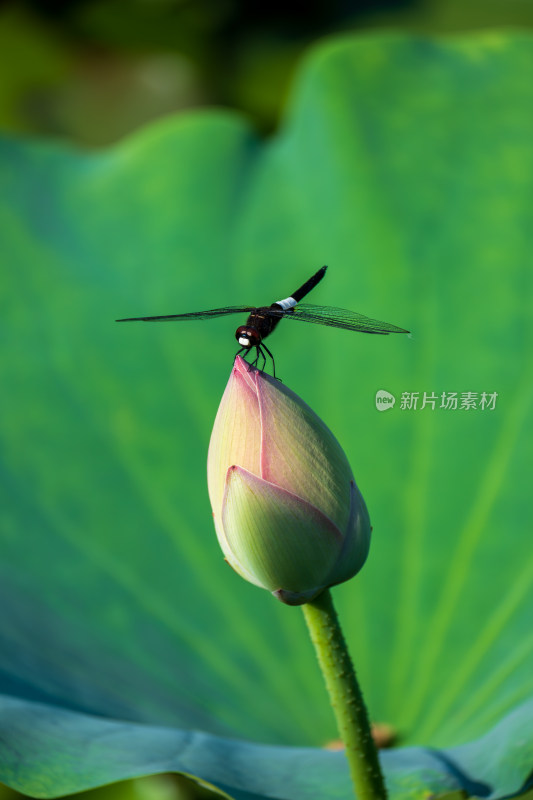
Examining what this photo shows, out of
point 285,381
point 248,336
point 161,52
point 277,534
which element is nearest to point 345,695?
point 277,534

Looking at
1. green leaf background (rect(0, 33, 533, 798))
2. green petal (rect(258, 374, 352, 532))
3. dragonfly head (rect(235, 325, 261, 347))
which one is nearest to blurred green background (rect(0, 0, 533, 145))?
green leaf background (rect(0, 33, 533, 798))

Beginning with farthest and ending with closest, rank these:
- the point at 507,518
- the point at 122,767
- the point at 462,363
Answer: the point at 462,363 < the point at 507,518 < the point at 122,767

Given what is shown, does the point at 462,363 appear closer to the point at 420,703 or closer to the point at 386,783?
the point at 420,703

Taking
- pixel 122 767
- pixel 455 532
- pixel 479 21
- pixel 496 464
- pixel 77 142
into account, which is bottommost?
pixel 122 767

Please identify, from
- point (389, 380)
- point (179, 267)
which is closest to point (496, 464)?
point (389, 380)

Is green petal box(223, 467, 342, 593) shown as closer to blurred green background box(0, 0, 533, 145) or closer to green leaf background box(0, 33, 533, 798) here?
green leaf background box(0, 33, 533, 798)

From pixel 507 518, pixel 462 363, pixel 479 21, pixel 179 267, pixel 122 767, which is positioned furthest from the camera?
pixel 479 21

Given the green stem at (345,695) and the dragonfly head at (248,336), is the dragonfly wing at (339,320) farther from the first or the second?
the green stem at (345,695)
